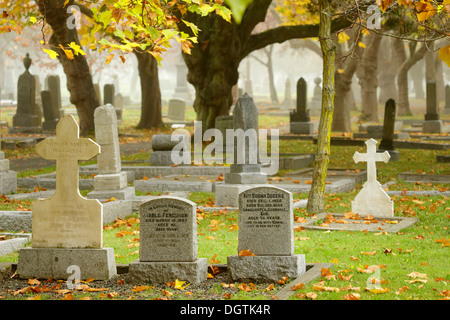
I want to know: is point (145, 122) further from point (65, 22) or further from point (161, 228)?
point (161, 228)

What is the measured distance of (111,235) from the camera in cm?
1127

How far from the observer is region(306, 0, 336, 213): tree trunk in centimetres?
1280

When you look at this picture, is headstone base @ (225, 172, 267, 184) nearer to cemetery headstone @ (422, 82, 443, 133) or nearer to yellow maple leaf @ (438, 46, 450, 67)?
yellow maple leaf @ (438, 46, 450, 67)

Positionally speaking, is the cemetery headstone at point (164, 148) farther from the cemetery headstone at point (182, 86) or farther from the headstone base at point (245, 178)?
the cemetery headstone at point (182, 86)

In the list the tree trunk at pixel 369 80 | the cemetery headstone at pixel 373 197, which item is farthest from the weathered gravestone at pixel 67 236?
the tree trunk at pixel 369 80

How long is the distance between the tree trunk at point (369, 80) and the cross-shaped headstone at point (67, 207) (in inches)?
1106

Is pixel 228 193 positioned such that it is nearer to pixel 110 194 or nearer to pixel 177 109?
pixel 110 194

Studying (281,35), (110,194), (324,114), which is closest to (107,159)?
(110,194)

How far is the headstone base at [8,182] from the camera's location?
14907 millimetres

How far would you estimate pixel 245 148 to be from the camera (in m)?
13.9

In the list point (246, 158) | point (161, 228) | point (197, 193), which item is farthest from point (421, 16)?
point (197, 193)

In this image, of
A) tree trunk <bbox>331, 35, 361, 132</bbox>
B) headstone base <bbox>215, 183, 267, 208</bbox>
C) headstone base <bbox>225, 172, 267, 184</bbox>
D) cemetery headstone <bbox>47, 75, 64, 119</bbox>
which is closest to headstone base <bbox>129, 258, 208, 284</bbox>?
headstone base <bbox>215, 183, 267, 208</bbox>

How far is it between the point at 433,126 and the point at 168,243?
24.2 meters

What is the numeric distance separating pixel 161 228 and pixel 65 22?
18.9m
